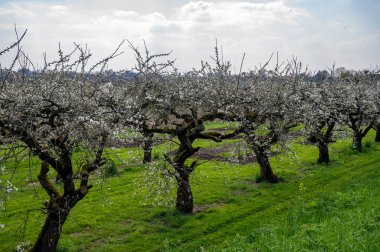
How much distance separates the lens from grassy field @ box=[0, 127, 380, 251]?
1026 centimetres

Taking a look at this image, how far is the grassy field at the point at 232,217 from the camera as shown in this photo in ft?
33.7

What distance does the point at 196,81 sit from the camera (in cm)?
1731

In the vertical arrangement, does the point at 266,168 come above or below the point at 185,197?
above

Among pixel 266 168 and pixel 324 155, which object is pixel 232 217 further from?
pixel 324 155

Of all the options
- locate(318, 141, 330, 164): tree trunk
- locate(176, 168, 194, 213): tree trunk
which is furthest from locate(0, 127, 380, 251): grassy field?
locate(318, 141, 330, 164): tree trunk

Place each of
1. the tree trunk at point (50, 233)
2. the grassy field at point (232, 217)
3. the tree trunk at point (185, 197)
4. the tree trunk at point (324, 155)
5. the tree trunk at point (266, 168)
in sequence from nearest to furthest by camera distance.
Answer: the grassy field at point (232, 217)
the tree trunk at point (50, 233)
the tree trunk at point (185, 197)
the tree trunk at point (266, 168)
the tree trunk at point (324, 155)

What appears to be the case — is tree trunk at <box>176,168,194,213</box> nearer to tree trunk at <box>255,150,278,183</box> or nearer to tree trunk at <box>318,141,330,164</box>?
tree trunk at <box>255,150,278,183</box>

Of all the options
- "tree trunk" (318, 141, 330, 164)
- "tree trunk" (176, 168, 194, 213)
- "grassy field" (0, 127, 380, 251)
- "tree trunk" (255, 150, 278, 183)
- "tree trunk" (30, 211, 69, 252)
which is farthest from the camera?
"tree trunk" (318, 141, 330, 164)

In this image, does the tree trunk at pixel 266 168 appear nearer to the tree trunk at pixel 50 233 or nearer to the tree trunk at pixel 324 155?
the tree trunk at pixel 324 155

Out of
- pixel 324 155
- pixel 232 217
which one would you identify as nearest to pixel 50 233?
pixel 232 217

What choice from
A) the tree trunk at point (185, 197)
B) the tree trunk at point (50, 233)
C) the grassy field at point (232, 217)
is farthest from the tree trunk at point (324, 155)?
the tree trunk at point (50, 233)

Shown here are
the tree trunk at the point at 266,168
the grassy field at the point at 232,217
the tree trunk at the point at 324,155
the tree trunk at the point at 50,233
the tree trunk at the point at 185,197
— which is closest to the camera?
the grassy field at the point at 232,217

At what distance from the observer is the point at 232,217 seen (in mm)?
15344

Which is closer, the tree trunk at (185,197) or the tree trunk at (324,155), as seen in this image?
the tree trunk at (185,197)
